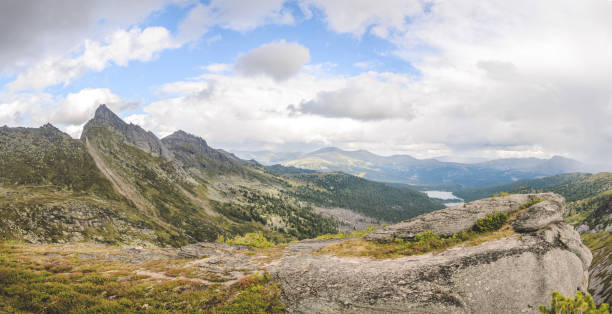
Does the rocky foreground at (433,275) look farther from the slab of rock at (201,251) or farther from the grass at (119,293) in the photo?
the slab of rock at (201,251)

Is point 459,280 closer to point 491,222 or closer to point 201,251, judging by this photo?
point 491,222

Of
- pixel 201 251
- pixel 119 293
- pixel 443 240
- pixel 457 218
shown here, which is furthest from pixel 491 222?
pixel 201 251

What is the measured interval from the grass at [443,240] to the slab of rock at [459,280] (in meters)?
1.34

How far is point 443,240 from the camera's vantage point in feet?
65.2

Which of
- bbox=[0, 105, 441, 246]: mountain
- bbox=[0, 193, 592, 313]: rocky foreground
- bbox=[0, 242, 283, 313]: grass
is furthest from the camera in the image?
bbox=[0, 105, 441, 246]: mountain

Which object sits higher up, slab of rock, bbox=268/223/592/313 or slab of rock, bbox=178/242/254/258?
slab of rock, bbox=268/223/592/313

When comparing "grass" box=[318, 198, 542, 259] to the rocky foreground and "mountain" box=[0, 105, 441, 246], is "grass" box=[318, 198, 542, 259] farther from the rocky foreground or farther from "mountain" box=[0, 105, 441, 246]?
"mountain" box=[0, 105, 441, 246]

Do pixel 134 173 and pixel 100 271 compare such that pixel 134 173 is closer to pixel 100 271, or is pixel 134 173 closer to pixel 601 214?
pixel 100 271

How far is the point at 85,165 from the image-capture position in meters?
142

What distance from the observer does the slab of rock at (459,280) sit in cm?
1382

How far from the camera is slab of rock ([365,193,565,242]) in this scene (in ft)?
70.2

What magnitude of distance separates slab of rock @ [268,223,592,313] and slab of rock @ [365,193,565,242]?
393cm

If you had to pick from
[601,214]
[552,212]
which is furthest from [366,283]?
[601,214]

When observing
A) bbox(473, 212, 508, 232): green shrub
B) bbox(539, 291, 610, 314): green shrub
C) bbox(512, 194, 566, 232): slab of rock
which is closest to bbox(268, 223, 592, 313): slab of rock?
bbox(512, 194, 566, 232): slab of rock
